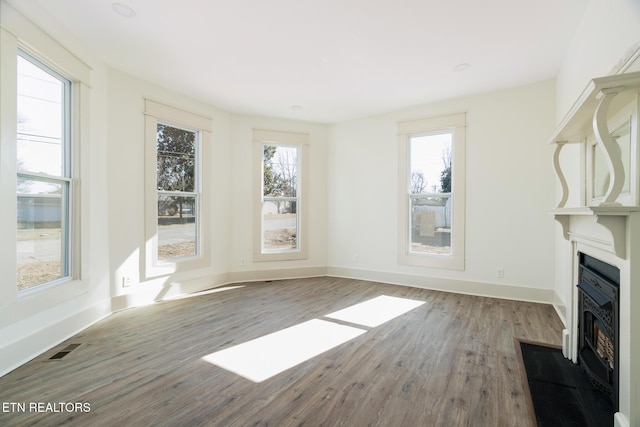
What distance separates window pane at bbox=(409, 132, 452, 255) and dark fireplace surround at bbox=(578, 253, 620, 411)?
2.34 metres

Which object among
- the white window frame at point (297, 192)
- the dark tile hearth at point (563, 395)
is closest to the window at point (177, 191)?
the white window frame at point (297, 192)

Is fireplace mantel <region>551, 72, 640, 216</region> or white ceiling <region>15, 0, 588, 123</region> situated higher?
white ceiling <region>15, 0, 588, 123</region>

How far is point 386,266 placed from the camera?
4910 millimetres

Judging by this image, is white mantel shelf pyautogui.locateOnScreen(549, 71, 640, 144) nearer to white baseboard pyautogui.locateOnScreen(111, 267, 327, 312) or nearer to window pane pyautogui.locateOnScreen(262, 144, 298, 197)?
window pane pyautogui.locateOnScreen(262, 144, 298, 197)

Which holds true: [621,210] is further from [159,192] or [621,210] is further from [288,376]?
[159,192]

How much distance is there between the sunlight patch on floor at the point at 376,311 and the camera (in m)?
3.21

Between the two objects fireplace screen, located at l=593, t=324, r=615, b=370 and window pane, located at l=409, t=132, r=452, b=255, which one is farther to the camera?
window pane, located at l=409, t=132, r=452, b=255

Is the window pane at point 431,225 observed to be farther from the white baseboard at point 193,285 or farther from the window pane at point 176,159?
the window pane at point 176,159

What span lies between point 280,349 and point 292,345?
0.41ft

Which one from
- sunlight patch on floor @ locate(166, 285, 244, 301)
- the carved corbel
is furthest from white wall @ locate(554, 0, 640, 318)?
sunlight patch on floor @ locate(166, 285, 244, 301)

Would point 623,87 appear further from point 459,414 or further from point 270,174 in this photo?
point 270,174

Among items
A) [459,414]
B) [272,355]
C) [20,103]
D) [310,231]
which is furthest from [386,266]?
[20,103]

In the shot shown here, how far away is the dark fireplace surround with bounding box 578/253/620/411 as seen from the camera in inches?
59.7

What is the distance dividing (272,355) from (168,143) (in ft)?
10.4
